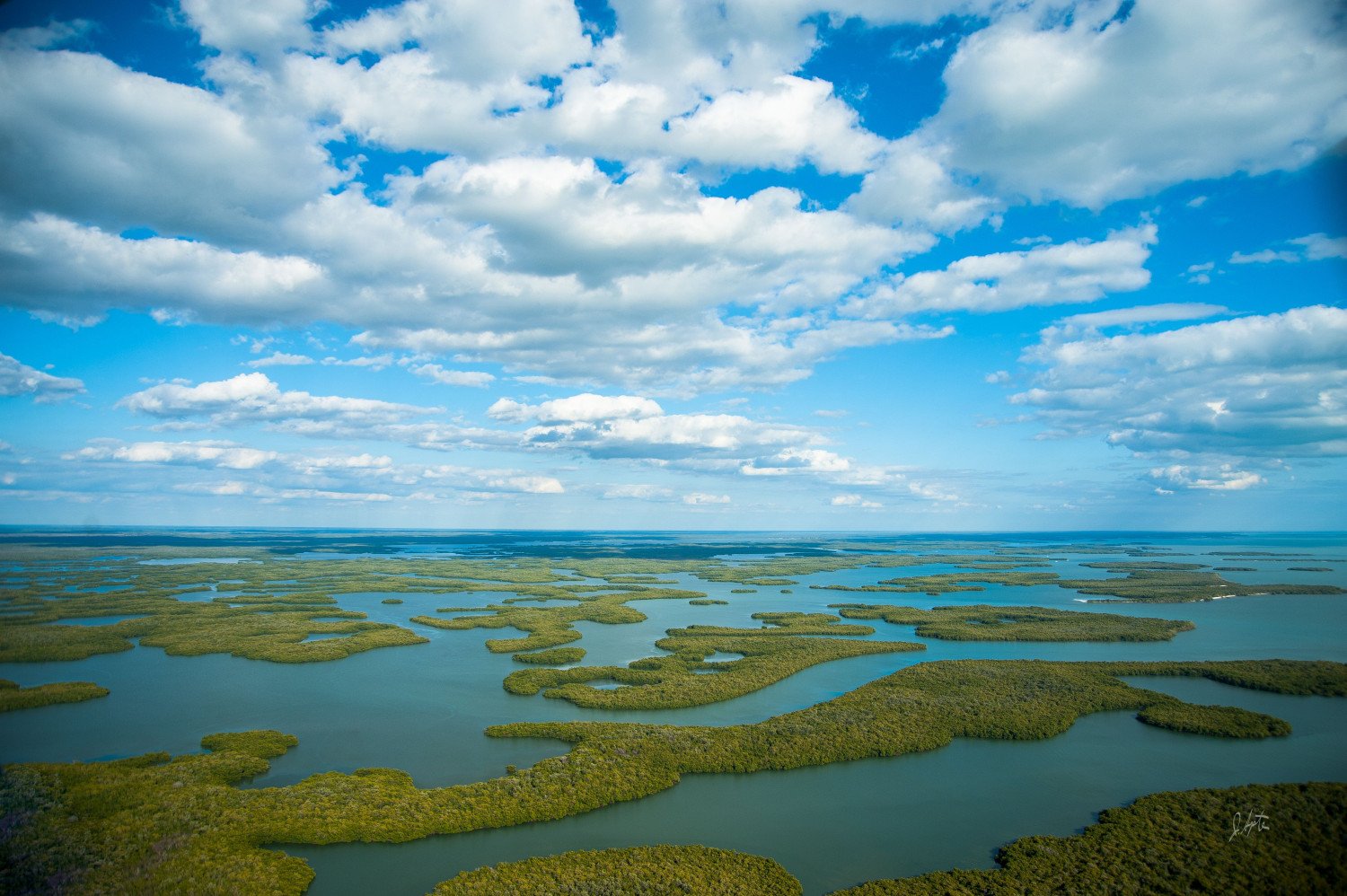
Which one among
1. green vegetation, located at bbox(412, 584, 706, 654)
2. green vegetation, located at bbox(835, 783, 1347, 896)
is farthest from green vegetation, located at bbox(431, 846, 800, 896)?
green vegetation, located at bbox(412, 584, 706, 654)

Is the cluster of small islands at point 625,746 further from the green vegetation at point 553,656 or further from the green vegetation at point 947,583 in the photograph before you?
the green vegetation at point 947,583

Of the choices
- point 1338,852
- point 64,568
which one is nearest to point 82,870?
point 1338,852

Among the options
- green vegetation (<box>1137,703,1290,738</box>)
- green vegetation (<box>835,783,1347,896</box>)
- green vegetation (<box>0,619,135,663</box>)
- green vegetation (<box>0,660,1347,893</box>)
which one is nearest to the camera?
green vegetation (<box>835,783,1347,896</box>)

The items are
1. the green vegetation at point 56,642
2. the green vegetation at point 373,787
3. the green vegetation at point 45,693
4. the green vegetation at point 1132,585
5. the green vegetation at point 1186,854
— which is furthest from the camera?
the green vegetation at point 1132,585

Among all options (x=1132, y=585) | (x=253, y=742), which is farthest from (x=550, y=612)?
(x=1132, y=585)

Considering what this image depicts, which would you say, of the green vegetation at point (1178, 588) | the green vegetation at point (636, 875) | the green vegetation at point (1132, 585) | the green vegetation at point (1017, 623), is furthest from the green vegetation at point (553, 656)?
the green vegetation at point (1178, 588)

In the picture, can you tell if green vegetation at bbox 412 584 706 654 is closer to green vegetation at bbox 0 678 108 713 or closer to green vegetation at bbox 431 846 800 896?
green vegetation at bbox 0 678 108 713
